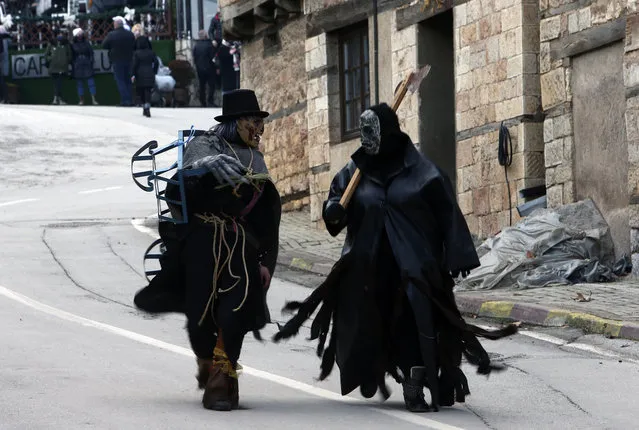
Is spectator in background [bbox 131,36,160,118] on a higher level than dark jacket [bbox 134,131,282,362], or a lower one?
higher

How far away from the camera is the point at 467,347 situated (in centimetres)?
920

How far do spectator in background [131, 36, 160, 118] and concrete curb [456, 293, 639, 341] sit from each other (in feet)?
70.8

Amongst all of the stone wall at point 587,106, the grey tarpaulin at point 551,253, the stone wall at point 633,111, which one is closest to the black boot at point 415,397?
the grey tarpaulin at point 551,253

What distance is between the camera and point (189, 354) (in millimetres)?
11234

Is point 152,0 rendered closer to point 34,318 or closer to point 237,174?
point 34,318

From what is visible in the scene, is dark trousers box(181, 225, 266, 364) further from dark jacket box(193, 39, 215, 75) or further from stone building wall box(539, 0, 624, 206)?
dark jacket box(193, 39, 215, 75)

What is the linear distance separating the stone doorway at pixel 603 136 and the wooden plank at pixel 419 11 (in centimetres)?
270

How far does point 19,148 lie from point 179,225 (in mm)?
21711

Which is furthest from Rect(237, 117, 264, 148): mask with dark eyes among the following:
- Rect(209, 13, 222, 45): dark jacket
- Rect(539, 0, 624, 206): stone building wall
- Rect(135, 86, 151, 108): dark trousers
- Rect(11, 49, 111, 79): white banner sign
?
Rect(11, 49, 111, 79): white banner sign

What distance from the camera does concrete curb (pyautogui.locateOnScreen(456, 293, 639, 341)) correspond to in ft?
40.6

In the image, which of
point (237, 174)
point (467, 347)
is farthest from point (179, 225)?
point (467, 347)

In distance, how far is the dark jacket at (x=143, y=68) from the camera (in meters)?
35.4

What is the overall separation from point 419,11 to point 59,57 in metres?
19.0

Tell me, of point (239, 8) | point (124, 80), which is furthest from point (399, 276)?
point (124, 80)
